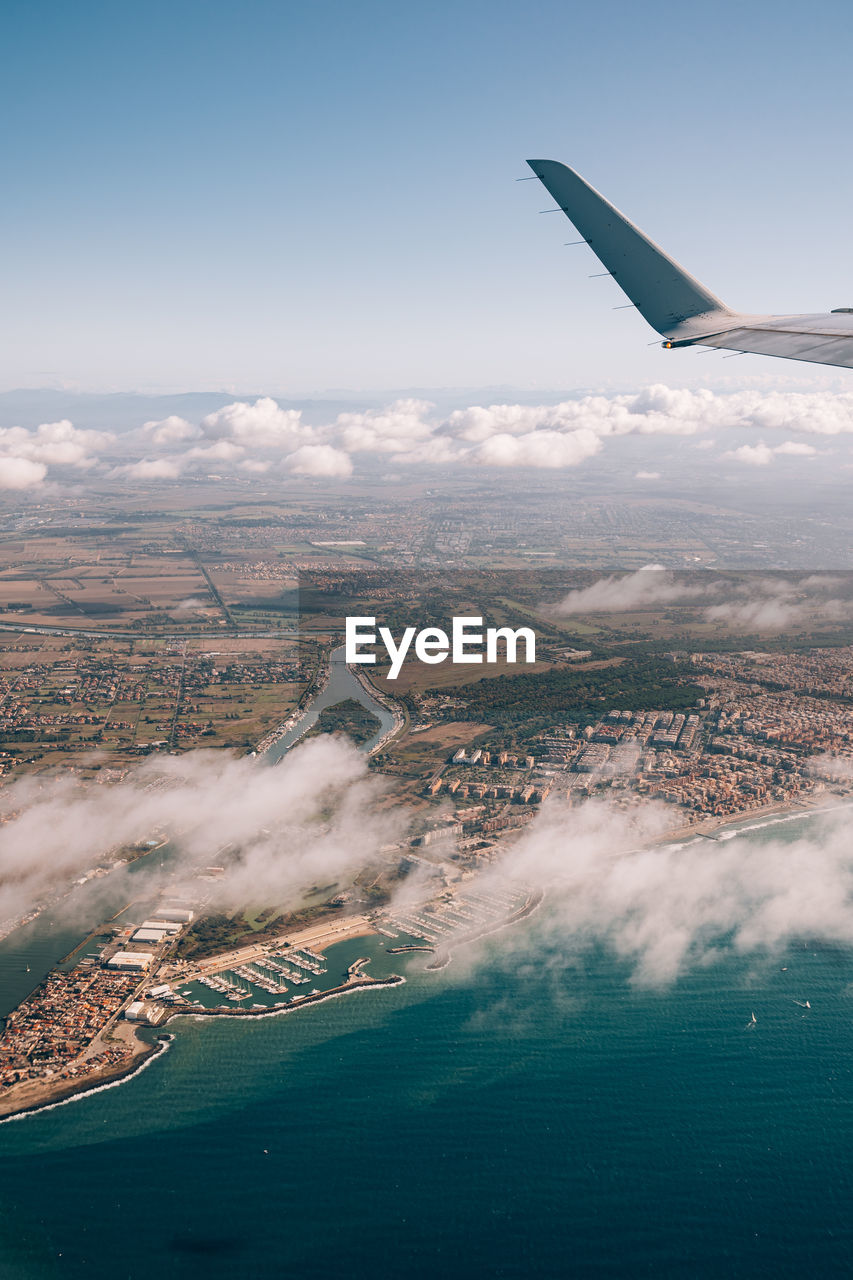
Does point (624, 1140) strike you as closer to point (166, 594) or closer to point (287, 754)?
point (287, 754)

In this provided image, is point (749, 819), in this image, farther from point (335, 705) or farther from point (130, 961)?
point (130, 961)

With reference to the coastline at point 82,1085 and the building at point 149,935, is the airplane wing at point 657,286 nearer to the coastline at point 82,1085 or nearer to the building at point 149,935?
the coastline at point 82,1085

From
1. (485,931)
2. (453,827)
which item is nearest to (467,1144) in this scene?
(485,931)

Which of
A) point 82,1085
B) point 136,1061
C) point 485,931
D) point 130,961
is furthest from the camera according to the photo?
point 485,931

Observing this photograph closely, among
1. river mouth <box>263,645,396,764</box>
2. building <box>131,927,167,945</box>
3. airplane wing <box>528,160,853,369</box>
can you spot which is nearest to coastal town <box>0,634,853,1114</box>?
building <box>131,927,167,945</box>

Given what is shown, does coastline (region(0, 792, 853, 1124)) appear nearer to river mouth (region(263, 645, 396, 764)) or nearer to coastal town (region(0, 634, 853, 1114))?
coastal town (region(0, 634, 853, 1114))

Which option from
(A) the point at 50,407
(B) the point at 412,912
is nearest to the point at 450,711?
(B) the point at 412,912

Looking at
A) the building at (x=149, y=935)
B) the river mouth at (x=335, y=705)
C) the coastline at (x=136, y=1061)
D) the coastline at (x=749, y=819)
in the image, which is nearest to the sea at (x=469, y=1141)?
the coastline at (x=136, y=1061)
